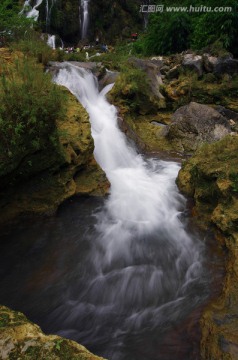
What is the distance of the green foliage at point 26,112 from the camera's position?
4.30 meters

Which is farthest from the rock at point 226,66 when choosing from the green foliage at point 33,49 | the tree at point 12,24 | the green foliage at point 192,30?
the tree at point 12,24

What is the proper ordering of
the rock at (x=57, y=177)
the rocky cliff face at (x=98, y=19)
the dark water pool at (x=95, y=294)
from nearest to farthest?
1. the dark water pool at (x=95, y=294)
2. the rock at (x=57, y=177)
3. the rocky cliff face at (x=98, y=19)

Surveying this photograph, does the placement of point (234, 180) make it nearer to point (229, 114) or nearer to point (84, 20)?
point (229, 114)

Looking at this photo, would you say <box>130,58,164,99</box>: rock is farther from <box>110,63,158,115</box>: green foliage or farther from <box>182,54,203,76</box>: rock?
<box>182,54,203,76</box>: rock

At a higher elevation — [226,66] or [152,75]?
[226,66]

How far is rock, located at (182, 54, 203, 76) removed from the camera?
1204 centimetres

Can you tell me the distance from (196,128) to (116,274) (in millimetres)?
6580

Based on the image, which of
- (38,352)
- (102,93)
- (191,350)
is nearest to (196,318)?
(191,350)

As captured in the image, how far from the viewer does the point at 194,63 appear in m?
12.0

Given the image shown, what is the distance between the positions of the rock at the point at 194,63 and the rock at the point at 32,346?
1188 centimetres

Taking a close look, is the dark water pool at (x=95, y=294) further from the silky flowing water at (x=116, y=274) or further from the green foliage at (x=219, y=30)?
the green foliage at (x=219, y=30)

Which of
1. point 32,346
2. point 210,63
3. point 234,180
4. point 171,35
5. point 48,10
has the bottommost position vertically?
point 32,346

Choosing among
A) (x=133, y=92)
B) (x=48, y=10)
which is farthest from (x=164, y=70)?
(x=48, y=10)

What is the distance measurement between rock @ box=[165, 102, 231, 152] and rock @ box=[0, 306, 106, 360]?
796 centimetres
